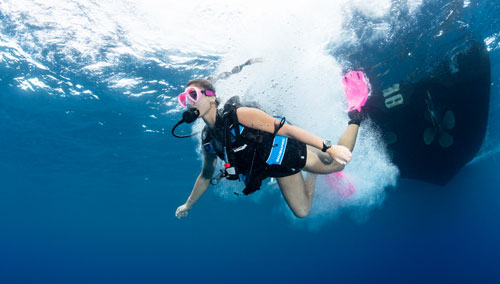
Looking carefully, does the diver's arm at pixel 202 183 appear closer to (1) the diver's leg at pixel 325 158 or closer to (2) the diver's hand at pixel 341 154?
(1) the diver's leg at pixel 325 158

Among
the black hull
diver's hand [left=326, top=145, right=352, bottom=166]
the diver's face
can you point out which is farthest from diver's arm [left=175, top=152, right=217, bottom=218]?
A: the black hull

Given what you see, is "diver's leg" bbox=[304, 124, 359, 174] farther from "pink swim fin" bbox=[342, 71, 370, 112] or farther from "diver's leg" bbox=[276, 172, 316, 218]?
"pink swim fin" bbox=[342, 71, 370, 112]

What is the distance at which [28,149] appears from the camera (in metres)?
23.8

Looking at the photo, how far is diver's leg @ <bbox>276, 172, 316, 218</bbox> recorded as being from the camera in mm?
5555

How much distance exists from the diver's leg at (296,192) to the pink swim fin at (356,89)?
1834 mm

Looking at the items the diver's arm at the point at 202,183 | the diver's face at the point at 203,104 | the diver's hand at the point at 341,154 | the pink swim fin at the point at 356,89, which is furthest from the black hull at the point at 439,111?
the diver's face at the point at 203,104

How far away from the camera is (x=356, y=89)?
561cm

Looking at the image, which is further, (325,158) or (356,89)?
(356,89)

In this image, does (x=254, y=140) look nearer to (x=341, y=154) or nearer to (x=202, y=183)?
(x=341, y=154)

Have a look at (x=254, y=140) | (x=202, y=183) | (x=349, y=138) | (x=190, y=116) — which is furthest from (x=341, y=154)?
(x=202, y=183)

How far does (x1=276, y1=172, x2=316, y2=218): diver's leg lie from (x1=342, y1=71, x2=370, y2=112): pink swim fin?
183 centimetres

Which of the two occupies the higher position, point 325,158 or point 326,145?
point 326,145

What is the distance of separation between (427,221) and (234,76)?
28.5 m

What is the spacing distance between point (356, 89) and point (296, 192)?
2.47 meters
